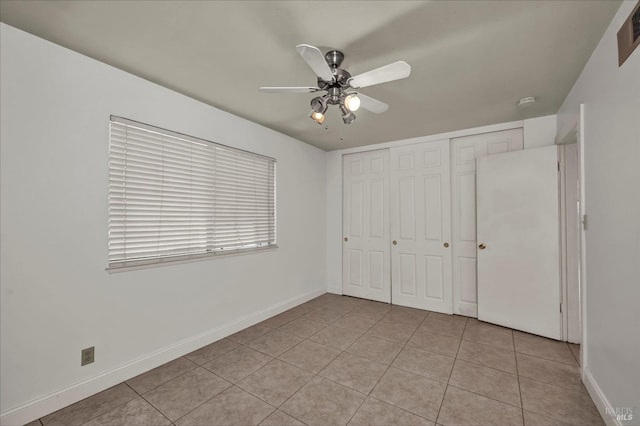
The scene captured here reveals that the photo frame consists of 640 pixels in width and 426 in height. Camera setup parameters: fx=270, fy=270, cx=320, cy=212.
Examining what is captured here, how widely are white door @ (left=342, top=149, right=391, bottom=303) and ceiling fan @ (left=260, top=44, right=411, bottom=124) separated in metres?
2.25

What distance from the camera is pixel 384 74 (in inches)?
65.6

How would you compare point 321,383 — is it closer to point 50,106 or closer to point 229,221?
point 229,221

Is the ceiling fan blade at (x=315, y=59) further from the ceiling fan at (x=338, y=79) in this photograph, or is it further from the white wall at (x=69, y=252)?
the white wall at (x=69, y=252)

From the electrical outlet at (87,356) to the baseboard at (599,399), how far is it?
340cm

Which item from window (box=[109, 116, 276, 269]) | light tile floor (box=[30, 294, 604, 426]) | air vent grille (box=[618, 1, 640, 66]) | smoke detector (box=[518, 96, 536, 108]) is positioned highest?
smoke detector (box=[518, 96, 536, 108])

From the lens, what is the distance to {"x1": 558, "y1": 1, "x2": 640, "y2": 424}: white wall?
1399 mm

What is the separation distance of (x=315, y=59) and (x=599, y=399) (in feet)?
9.30

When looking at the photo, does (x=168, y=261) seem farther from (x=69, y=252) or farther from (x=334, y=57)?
(x=334, y=57)

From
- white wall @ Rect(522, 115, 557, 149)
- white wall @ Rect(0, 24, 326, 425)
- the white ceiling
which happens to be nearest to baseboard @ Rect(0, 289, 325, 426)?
white wall @ Rect(0, 24, 326, 425)

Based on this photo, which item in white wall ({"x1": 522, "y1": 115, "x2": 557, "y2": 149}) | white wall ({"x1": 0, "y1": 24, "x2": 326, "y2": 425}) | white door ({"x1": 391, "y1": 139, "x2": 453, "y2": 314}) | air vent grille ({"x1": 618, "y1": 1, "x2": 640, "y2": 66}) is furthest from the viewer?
Result: white door ({"x1": 391, "y1": 139, "x2": 453, "y2": 314})

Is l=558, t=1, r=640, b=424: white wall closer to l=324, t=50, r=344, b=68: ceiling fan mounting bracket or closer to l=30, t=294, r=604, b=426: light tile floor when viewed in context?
l=30, t=294, r=604, b=426: light tile floor

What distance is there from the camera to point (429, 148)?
388 cm

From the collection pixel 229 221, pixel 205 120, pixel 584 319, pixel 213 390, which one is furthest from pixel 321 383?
pixel 205 120

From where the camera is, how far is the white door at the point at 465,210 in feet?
11.7
